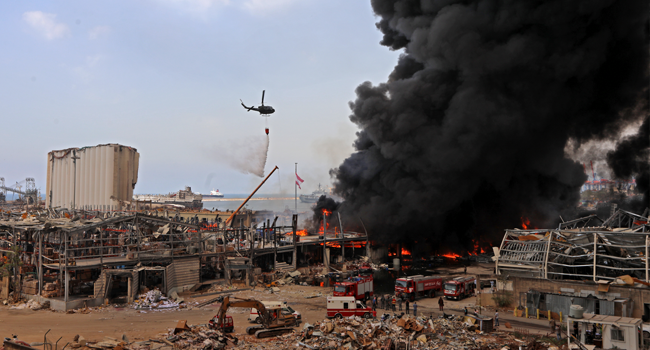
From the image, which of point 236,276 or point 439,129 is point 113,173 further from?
point 439,129

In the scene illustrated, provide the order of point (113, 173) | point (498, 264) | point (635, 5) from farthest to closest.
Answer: point (113, 173) → point (635, 5) → point (498, 264)

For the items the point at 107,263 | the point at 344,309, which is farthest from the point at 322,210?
the point at 344,309

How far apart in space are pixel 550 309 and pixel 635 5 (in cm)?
4736

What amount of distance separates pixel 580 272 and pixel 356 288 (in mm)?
16354

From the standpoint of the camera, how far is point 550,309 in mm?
28469

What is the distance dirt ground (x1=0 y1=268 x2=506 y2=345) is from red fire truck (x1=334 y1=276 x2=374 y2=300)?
6.01 ft

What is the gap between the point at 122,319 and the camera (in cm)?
2756

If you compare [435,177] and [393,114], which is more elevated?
[393,114]

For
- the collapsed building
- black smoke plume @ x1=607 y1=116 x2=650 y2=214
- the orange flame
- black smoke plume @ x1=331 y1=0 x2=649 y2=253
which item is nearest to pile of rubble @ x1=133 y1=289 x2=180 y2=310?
the collapsed building

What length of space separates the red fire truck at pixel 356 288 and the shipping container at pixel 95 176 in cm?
4371

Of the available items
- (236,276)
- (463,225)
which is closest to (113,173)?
(236,276)

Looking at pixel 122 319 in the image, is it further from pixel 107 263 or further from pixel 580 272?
pixel 580 272

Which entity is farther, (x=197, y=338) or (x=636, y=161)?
(x=636, y=161)

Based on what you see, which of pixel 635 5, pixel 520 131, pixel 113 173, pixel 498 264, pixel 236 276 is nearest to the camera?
pixel 498 264
